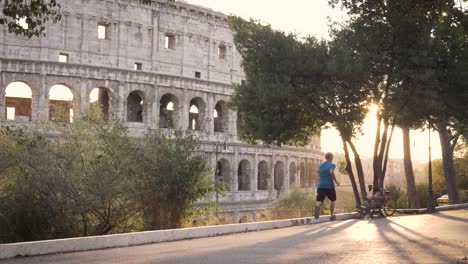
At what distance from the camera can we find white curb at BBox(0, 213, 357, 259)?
7.42 metres

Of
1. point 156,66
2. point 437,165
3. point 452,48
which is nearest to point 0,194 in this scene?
point 452,48

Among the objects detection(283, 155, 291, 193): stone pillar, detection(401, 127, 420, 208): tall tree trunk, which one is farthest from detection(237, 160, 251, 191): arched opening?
detection(401, 127, 420, 208): tall tree trunk

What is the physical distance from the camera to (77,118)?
14.2 m

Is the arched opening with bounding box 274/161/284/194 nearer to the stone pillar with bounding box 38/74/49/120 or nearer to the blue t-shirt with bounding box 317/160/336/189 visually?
the stone pillar with bounding box 38/74/49/120

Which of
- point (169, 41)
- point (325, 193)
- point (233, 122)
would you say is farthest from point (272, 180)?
point (325, 193)

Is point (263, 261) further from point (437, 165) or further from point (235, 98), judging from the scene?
point (437, 165)

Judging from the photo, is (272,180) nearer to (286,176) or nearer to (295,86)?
(286,176)

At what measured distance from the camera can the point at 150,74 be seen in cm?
3741

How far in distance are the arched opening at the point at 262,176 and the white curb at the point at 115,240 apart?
105 ft

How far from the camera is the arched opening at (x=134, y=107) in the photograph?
39281 mm

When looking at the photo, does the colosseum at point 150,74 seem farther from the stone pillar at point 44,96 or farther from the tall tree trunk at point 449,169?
the tall tree trunk at point 449,169

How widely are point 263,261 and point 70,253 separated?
9.66 feet

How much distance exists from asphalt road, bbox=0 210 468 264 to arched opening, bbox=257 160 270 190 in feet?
112

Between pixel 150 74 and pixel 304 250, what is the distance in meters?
31.2
